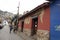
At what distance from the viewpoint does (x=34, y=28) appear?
21.0 m

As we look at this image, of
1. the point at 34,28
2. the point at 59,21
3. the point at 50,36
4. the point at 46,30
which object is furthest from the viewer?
the point at 34,28

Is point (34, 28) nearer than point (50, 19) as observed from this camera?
No

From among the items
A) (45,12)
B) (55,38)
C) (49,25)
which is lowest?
(55,38)

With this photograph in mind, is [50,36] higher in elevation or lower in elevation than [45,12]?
lower

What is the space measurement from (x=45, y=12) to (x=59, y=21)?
107 inches

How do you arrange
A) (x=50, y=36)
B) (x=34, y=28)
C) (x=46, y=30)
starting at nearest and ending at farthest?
(x=50, y=36) → (x=46, y=30) → (x=34, y=28)

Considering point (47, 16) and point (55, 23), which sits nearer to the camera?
point (55, 23)

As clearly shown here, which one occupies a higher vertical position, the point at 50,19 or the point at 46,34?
the point at 50,19

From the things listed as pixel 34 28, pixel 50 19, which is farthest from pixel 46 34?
pixel 34 28

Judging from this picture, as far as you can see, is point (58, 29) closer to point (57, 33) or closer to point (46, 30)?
point (57, 33)

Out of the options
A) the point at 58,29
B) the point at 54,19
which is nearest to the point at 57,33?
the point at 58,29

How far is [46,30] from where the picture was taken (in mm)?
14070

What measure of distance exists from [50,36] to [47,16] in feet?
6.06

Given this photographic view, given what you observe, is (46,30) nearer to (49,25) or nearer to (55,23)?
(49,25)
